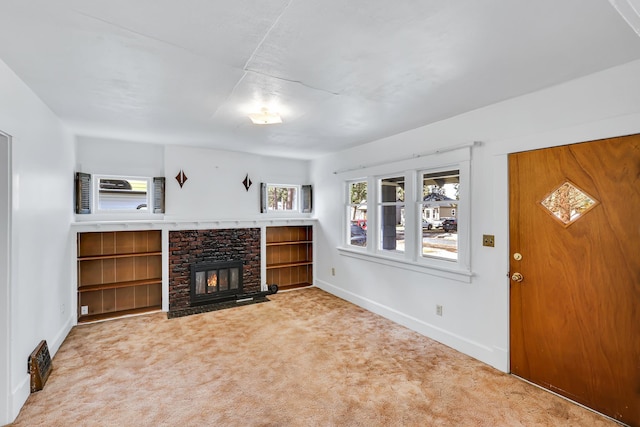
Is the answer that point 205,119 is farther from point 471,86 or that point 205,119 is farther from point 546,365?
point 546,365

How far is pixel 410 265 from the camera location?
3.92 metres

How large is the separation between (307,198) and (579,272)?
441 cm

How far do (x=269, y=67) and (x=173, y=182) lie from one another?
3.45 meters

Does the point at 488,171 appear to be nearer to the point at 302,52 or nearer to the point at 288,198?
the point at 302,52

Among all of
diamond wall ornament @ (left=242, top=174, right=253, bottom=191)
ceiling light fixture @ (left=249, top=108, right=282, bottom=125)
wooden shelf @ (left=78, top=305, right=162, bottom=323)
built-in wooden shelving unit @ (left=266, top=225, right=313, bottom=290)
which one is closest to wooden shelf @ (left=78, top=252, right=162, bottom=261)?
wooden shelf @ (left=78, top=305, right=162, bottom=323)

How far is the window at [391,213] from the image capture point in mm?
4293

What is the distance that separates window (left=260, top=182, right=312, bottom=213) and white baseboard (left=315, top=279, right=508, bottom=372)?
1956mm

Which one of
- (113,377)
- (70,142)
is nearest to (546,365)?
(113,377)

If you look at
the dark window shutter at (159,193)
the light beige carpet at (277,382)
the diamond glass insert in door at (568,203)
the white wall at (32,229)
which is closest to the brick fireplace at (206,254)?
the dark window shutter at (159,193)

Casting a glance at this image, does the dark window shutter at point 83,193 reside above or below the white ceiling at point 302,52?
below

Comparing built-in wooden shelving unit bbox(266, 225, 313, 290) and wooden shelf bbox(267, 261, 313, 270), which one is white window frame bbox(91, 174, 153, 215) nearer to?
built-in wooden shelving unit bbox(266, 225, 313, 290)

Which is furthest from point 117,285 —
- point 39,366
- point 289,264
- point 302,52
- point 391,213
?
point 302,52

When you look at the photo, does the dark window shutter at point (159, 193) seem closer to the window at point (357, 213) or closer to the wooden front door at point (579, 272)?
the window at point (357, 213)

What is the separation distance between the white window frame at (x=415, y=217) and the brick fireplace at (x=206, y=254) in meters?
1.67
